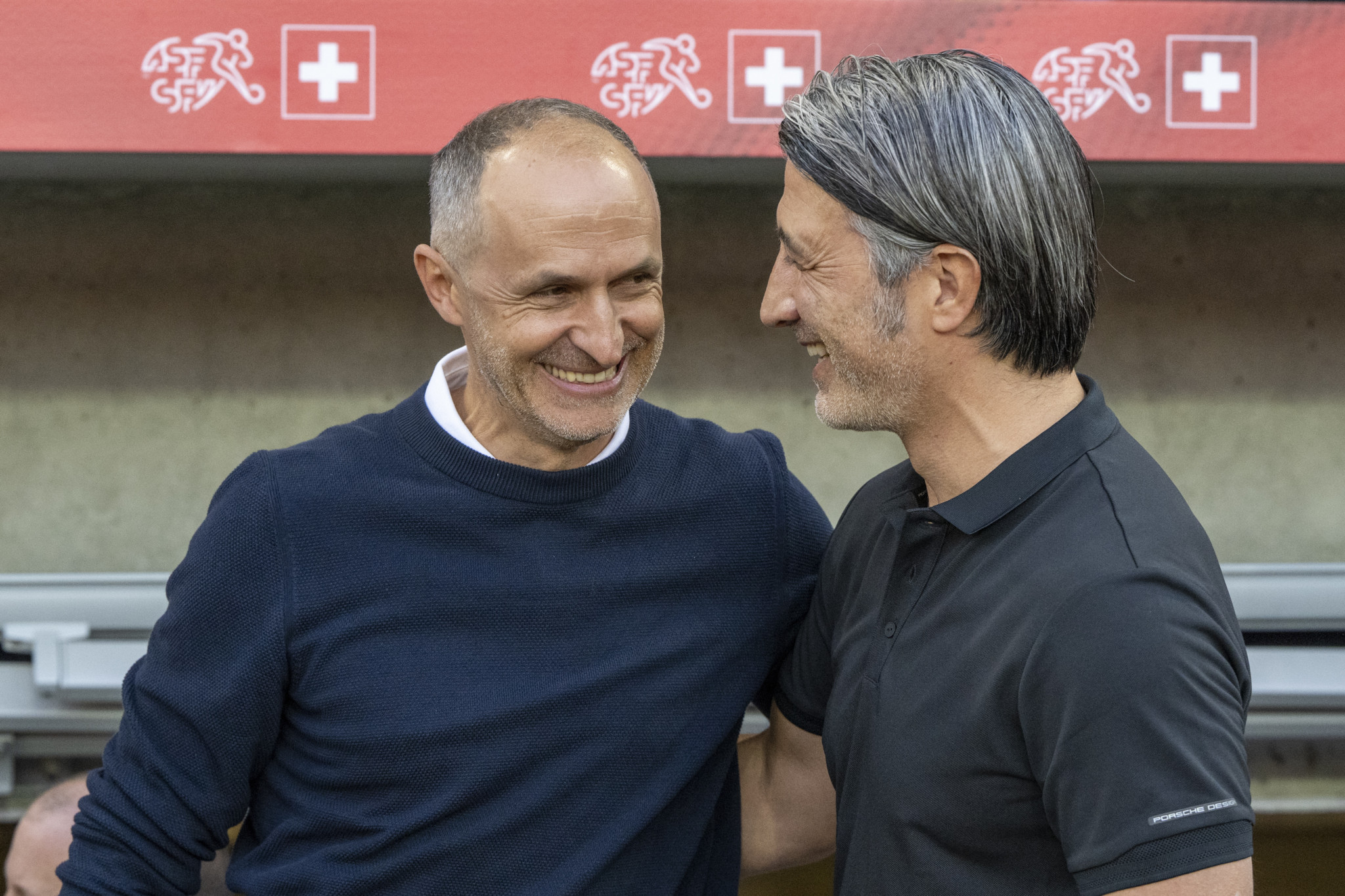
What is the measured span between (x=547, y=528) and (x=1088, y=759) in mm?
650

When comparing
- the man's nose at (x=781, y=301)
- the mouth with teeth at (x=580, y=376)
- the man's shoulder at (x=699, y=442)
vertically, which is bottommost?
the man's shoulder at (x=699, y=442)

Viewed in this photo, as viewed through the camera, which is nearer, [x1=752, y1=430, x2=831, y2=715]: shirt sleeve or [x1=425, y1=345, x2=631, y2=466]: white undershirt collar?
[x1=425, y1=345, x2=631, y2=466]: white undershirt collar

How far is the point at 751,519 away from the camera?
5.07 feet

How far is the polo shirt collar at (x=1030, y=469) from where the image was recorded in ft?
3.99

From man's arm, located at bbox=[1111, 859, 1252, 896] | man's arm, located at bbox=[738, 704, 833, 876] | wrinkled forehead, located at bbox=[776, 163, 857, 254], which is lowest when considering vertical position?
man's arm, located at bbox=[738, 704, 833, 876]

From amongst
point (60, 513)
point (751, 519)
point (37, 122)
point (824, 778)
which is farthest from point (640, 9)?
point (60, 513)

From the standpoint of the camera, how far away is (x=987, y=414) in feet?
4.23

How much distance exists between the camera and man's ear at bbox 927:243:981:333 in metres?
1.25

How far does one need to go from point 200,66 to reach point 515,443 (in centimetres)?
155

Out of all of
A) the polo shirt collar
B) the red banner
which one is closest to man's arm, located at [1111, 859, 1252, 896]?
the polo shirt collar

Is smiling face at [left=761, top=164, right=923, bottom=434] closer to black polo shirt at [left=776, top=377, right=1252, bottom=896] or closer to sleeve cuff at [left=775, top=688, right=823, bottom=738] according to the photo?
black polo shirt at [left=776, top=377, right=1252, bottom=896]

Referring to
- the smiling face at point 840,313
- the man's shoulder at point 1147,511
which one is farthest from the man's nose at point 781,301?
the man's shoulder at point 1147,511

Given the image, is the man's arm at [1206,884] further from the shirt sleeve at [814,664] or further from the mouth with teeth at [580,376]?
the mouth with teeth at [580,376]

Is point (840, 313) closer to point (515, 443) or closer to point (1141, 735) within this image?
point (515, 443)
